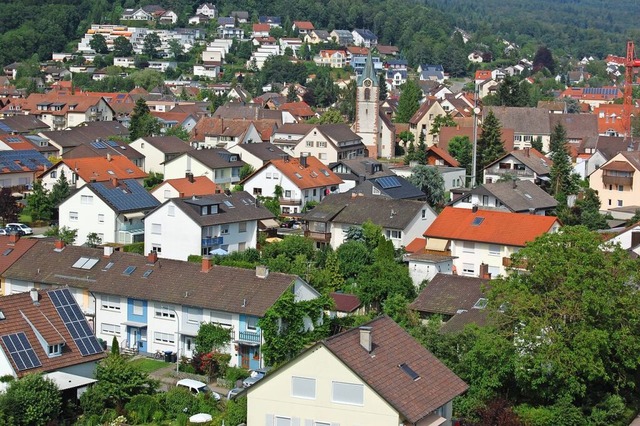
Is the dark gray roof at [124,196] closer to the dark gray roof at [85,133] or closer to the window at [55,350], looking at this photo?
the window at [55,350]

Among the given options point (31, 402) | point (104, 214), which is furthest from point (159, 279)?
point (104, 214)

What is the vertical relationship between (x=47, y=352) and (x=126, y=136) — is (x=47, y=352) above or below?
above

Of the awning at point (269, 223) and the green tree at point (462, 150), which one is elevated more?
the awning at point (269, 223)

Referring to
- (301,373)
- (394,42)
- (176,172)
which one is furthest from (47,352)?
(394,42)

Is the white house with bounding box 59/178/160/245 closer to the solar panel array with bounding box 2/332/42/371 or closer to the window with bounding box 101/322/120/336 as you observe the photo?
the window with bounding box 101/322/120/336

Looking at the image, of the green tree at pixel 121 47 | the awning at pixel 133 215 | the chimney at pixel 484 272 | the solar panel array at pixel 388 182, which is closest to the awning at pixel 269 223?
the awning at pixel 133 215

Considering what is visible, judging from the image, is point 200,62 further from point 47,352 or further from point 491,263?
point 47,352
